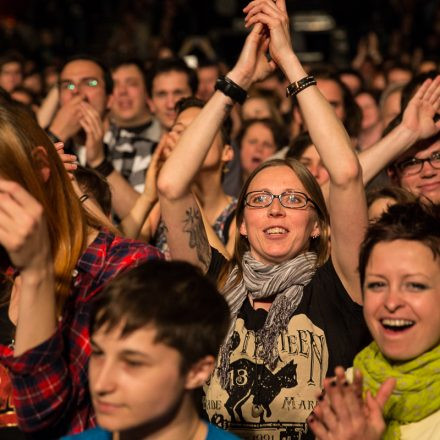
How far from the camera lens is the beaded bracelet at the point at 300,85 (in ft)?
11.6

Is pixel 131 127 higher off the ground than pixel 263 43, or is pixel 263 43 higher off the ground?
pixel 131 127

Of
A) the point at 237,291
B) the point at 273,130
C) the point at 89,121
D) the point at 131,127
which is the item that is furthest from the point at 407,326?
the point at 131,127

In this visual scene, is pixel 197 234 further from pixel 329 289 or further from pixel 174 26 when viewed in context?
pixel 174 26

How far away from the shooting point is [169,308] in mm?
2502

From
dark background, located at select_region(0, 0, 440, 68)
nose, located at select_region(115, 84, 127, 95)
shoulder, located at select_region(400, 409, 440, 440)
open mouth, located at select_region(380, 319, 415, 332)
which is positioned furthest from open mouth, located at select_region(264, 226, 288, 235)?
dark background, located at select_region(0, 0, 440, 68)

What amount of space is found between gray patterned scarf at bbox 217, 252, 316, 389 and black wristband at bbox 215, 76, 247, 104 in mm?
572

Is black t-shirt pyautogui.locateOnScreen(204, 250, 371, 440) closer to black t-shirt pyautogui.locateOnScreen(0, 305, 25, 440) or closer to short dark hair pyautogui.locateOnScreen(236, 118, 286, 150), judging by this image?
black t-shirt pyautogui.locateOnScreen(0, 305, 25, 440)

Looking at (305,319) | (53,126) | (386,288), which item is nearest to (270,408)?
(305,319)

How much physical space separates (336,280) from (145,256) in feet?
2.64

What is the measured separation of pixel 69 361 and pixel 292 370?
0.88 meters

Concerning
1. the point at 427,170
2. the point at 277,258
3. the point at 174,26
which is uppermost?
the point at 174,26

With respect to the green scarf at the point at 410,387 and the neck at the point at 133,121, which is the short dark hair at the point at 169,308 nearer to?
the green scarf at the point at 410,387

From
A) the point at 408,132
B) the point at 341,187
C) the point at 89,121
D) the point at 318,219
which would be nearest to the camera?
the point at 341,187

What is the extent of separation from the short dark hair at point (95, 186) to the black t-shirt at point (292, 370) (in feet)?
3.91
